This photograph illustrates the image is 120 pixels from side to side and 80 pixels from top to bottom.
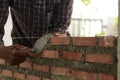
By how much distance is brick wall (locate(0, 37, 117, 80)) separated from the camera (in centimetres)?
190

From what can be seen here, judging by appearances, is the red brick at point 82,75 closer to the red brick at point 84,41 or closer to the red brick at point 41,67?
the red brick at point 84,41

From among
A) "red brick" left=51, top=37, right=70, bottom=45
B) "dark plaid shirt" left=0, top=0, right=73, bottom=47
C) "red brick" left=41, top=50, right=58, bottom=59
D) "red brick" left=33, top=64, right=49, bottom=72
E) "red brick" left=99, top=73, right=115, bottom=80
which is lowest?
"red brick" left=33, top=64, right=49, bottom=72

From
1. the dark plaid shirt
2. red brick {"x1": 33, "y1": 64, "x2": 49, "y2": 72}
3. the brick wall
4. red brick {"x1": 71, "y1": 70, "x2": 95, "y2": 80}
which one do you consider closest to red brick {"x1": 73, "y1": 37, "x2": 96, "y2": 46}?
the brick wall

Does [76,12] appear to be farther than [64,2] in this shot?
Yes

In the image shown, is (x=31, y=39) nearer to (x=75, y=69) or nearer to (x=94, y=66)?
(x=75, y=69)

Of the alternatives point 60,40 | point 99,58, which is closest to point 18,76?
point 60,40

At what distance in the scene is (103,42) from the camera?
1.92m

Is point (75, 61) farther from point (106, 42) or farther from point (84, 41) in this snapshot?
point (106, 42)

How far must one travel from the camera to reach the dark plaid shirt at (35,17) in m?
2.92

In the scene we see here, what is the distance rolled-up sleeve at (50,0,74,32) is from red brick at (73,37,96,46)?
2.94 ft

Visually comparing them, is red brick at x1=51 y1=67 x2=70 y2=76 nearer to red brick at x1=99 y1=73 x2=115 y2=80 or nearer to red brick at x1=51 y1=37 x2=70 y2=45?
red brick at x1=51 y1=37 x2=70 y2=45

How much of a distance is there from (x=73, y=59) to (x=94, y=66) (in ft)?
0.77

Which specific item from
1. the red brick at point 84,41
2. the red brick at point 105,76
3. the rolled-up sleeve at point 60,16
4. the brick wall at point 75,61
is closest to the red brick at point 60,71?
the brick wall at point 75,61

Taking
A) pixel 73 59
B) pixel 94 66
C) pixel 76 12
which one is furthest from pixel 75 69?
pixel 76 12
